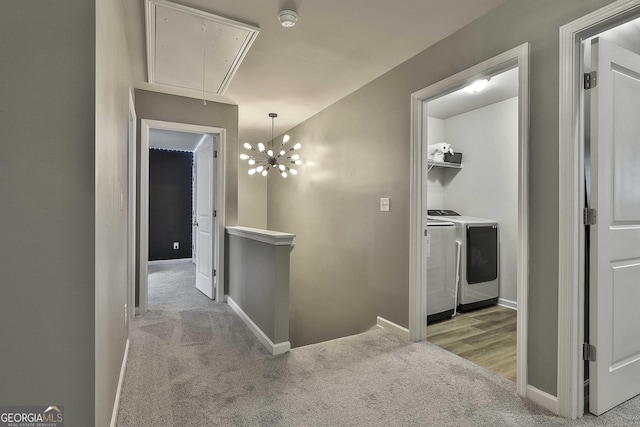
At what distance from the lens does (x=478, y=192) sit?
4230 millimetres

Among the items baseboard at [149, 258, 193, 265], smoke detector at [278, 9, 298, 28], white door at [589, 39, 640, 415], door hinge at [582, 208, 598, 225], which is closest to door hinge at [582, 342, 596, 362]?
white door at [589, 39, 640, 415]

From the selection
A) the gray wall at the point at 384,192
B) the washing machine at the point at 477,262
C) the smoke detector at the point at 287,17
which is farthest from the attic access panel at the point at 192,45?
the washing machine at the point at 477,262

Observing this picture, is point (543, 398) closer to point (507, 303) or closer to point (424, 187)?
point (424, 187)

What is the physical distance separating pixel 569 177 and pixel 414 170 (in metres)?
1.17

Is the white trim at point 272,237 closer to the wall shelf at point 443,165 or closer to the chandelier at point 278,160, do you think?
the chandelier at point 278,160

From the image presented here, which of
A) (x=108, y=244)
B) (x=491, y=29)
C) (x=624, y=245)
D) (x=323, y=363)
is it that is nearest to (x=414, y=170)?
(x=491, y=29)

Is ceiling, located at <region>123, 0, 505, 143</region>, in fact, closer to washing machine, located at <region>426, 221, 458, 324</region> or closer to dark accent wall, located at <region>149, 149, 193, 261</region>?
washing machine, located at <region>426, 221, 458, 324</region>

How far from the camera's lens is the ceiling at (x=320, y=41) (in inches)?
82.8

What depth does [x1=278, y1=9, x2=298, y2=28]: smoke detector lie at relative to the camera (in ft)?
6.95

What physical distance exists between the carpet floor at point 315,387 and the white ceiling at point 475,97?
2.64 metres

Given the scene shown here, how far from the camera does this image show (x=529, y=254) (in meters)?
1.94

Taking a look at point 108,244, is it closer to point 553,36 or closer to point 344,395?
point 344,395

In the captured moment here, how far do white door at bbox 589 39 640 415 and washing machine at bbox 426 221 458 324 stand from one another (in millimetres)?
1519

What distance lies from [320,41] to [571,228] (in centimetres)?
211
